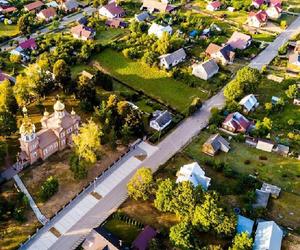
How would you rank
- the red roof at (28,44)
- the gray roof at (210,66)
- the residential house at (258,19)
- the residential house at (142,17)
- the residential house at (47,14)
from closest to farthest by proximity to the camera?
1. the gray roof at (210,66)
2. the red roof at (28,44)
3. the residential house at (47,14)
4. the residential house at (142,17)
5. the residential house at (258,19)

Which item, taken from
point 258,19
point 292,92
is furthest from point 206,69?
point 258,19

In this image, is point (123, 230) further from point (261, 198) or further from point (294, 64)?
point (294, 64)

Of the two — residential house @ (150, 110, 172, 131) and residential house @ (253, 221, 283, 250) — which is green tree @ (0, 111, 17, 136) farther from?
residential house @ (253, 221, 283, 250)

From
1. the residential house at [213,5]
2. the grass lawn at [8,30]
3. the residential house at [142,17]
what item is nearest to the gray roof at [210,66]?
the residential house at [142,17]

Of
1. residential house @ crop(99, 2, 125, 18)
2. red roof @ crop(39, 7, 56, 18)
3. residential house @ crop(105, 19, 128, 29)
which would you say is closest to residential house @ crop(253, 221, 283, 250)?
residential house @ crop(105, 19, 128, 29)

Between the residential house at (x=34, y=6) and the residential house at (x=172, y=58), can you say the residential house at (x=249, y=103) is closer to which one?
the residential house at (x=172, y=58)
